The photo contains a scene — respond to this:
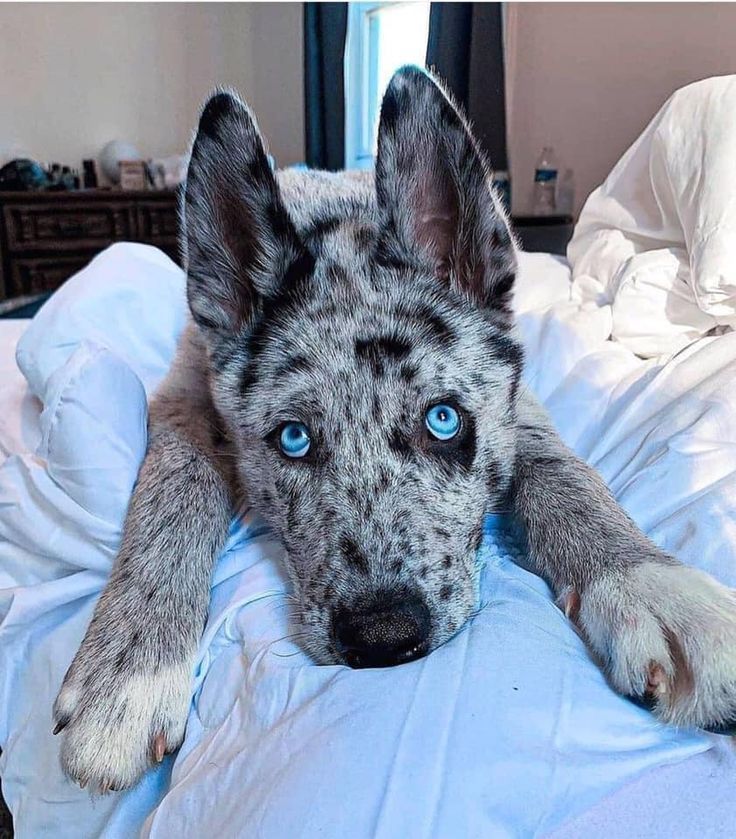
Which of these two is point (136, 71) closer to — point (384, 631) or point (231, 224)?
point (231, 224)

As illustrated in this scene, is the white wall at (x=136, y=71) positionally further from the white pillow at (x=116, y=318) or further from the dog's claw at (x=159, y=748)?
the dog's claw at (x=159, y=748)

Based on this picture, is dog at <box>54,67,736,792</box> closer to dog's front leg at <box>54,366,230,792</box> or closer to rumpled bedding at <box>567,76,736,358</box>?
dog's front leg at <box>54,366,230,792</box>

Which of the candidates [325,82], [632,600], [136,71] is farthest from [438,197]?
[136,71]

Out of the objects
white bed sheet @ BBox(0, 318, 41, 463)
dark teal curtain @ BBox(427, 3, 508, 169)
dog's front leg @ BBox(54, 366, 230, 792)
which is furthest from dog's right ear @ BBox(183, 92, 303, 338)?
dark teal curtain @ BBox(427, 3, 508, 169)

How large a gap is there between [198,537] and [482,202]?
721 millimetres

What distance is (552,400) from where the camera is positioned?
162 cm

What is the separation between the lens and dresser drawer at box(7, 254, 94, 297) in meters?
5.28

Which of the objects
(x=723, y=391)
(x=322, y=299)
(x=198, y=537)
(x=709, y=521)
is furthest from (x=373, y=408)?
(x=723, y=391)

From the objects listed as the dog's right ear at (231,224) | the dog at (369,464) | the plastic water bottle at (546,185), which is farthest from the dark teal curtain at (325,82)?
the dog's right ear at (231,224)

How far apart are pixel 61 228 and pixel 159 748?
5.10m

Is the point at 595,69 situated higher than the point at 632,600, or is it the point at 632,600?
the point at 595,69

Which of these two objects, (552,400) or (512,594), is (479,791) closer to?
(512,594)

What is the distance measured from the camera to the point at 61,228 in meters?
5.30

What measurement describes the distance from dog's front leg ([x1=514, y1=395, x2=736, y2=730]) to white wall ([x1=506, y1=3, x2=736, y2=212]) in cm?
258
